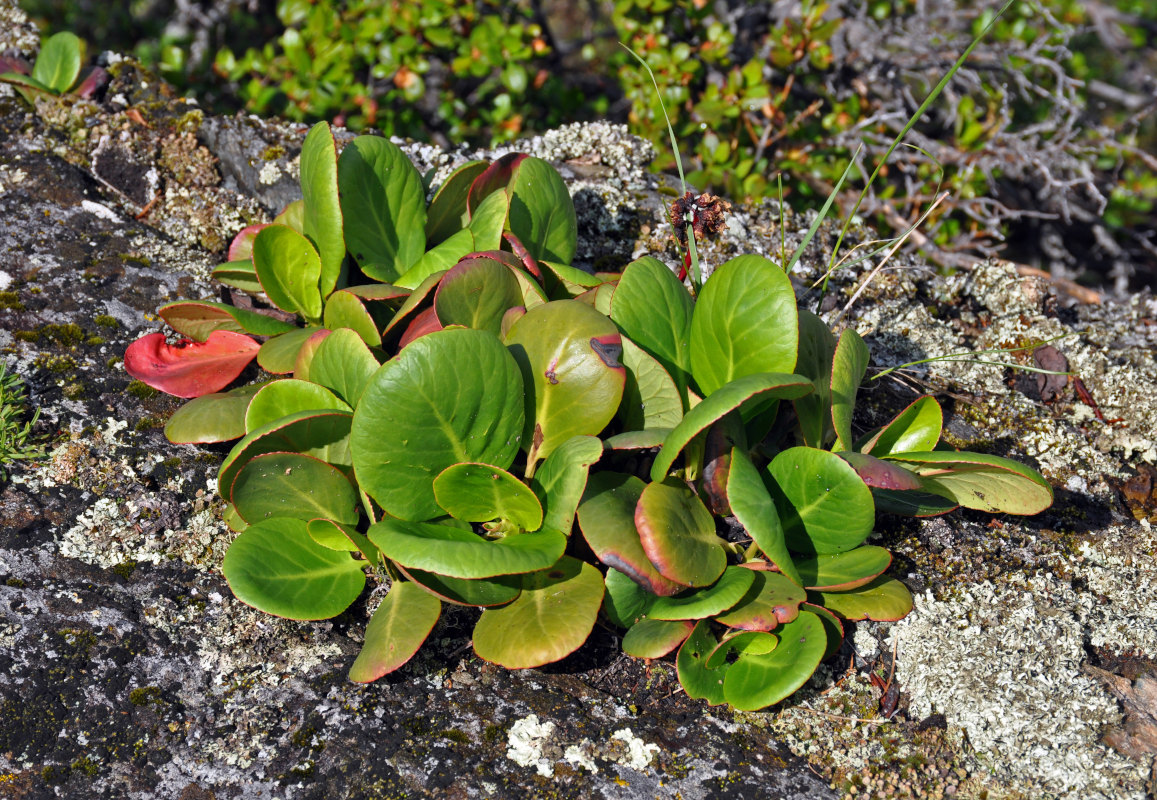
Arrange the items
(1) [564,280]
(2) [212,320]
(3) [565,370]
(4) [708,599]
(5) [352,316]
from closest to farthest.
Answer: (4) [708,599], (3) [565,370], (5) [352,316], (1) [564,280], (2) [212,320]

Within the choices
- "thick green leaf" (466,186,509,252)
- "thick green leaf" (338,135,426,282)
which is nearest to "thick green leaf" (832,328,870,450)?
"thick green leaf" (466,186,509,252)

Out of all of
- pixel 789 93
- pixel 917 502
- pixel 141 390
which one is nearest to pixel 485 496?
pixel 917 502

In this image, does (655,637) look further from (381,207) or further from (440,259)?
(381,207)

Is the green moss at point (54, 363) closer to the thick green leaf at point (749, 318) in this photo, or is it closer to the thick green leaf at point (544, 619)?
the thick green leaf at point (544, 619)

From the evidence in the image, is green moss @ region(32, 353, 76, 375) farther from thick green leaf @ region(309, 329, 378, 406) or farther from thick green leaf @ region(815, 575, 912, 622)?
thick green leaf @ region(815, 575, 912, 622)

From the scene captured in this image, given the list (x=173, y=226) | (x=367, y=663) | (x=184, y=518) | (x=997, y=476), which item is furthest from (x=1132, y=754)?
(x=173, y=226)
